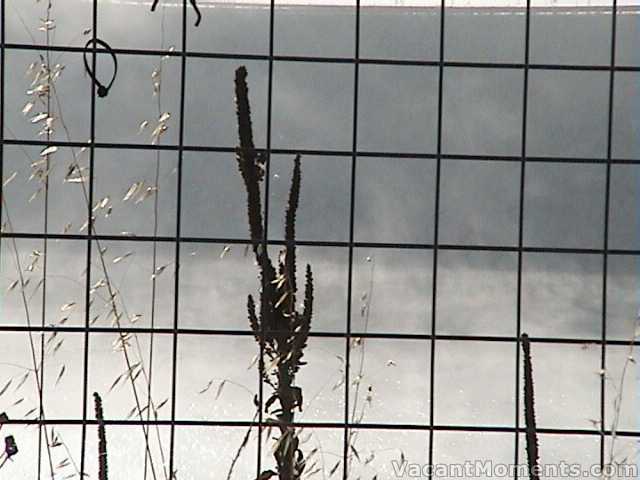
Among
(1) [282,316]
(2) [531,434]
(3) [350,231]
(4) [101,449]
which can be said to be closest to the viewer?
(2) [531,434]

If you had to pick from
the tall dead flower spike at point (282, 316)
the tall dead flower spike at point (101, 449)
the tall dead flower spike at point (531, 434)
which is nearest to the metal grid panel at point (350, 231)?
the tall dead flower spike at point (282, 316)

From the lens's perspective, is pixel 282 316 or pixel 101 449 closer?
pixel 101 449

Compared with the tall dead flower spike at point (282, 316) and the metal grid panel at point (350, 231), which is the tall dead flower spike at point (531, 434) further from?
the metal grid panel at point (350, 231)

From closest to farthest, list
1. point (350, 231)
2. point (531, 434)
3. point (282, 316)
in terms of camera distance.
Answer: point (531, 434), point (282, 316), point (350, 231)

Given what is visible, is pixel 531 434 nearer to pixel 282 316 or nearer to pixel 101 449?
pixel 282 316

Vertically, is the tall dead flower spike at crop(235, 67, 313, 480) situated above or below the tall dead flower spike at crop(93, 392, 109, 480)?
above

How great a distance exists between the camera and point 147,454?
3.09m

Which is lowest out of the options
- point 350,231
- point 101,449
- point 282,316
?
point 101,449

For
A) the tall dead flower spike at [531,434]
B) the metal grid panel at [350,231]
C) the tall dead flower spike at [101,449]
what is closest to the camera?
the tall dead flower spike at [531,434]

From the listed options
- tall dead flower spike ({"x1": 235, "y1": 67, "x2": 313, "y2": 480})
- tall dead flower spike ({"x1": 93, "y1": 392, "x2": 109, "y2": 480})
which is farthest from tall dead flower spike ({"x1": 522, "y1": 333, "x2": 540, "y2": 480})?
tall dead flower spike ({"x1": 93, "y1": 392, "x2": 109, "y2": 480})

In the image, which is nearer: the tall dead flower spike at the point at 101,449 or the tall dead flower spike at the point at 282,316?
the tall dead flower spike at the point at 101,449

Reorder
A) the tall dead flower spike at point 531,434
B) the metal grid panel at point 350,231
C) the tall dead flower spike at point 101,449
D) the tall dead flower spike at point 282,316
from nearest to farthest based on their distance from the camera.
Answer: the tall dead flower spike at point 531,434 → the tall dead flower spike at point 101,449 → the tall dead flower spike at point 282,316 → the metal grid panel at point 350,231

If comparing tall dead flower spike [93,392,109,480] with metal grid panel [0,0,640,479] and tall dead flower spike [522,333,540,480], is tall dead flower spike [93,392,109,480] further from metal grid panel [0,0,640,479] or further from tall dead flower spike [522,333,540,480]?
tall dead flower spike [522,333,540,480]

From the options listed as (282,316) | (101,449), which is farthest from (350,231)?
(101,449)
